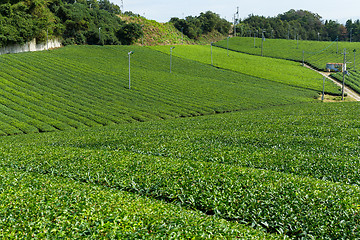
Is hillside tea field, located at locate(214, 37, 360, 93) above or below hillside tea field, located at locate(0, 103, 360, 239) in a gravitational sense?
above

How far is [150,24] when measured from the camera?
161 meters

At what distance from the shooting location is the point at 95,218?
1048 centimetres

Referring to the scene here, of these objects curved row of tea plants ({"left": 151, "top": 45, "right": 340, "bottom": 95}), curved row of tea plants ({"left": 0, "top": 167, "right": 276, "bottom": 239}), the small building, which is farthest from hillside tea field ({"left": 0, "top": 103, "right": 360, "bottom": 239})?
the small building

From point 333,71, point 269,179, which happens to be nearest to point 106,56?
point 333,71

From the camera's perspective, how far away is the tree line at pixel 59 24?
300 feet

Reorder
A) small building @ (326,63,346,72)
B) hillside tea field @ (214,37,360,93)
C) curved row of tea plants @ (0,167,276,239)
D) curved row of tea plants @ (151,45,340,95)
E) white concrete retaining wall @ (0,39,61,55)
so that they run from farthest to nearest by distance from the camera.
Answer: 1. hillside tea field @ (214,37,360,93)
2. small building @ (326,63,346,72)
3. curved row of tea plants @ (151,45,340,95)
4. white concrete retaining wall @ (0,39,61,55)
5. curved row of tea plants @ (0,167,276,239)

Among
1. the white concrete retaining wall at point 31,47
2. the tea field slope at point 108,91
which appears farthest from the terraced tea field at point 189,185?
the white concrete retaining wall at point 31,47

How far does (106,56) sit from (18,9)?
92.6 ft

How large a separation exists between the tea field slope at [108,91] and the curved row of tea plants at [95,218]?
3370 centimetres

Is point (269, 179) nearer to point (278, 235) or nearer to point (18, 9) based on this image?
point (278, 235)

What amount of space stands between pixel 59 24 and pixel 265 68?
235 ft

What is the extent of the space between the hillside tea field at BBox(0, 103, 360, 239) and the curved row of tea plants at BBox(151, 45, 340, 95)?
80.0 m

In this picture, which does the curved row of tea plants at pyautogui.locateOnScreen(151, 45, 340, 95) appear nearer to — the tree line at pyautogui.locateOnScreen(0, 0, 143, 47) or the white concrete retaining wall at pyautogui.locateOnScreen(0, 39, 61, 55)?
the tree line at pyautogui.locateOnScreen(0, 0, 143, 47)

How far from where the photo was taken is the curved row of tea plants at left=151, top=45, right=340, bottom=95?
101m
